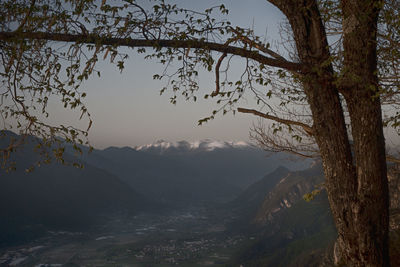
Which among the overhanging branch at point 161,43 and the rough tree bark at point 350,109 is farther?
the overhanging branch at point 161,43

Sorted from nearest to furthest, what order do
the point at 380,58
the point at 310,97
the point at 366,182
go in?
1. the point at 366,182
2. the point at 310,97
3. the point at 380,58

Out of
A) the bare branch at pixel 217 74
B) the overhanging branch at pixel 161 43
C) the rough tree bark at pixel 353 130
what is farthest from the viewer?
the bare branch at pixel 217 74

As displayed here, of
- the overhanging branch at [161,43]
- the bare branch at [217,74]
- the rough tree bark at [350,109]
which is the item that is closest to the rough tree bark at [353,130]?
the rough tree bark at [350,109]

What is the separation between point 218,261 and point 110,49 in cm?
20012

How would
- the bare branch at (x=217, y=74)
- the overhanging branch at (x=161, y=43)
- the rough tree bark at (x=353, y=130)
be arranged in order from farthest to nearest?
1. the bare branch at (x=217, y=74)
2. the overhanging branch at (x=161, y=43)
3. the rough tree bark at (x=353, y=130)

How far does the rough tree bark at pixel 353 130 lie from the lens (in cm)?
558

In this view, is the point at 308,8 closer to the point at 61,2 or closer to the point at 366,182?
the point at 366,182

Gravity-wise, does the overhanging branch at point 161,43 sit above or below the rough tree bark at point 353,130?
above

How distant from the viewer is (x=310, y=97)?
5.95 metres

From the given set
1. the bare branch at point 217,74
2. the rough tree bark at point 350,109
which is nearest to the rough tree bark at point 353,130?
the rough tree bark at point 350,109

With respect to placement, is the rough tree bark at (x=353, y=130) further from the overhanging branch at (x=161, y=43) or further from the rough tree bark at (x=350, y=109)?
the overhanging branch at (x=161, y=43)

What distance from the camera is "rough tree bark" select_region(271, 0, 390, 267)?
558 cm

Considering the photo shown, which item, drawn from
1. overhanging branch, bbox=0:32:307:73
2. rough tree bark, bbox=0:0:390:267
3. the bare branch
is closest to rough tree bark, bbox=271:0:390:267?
rough tree bark, bbox=0:0:390:267

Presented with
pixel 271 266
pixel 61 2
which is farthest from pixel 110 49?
pixel 271 266
